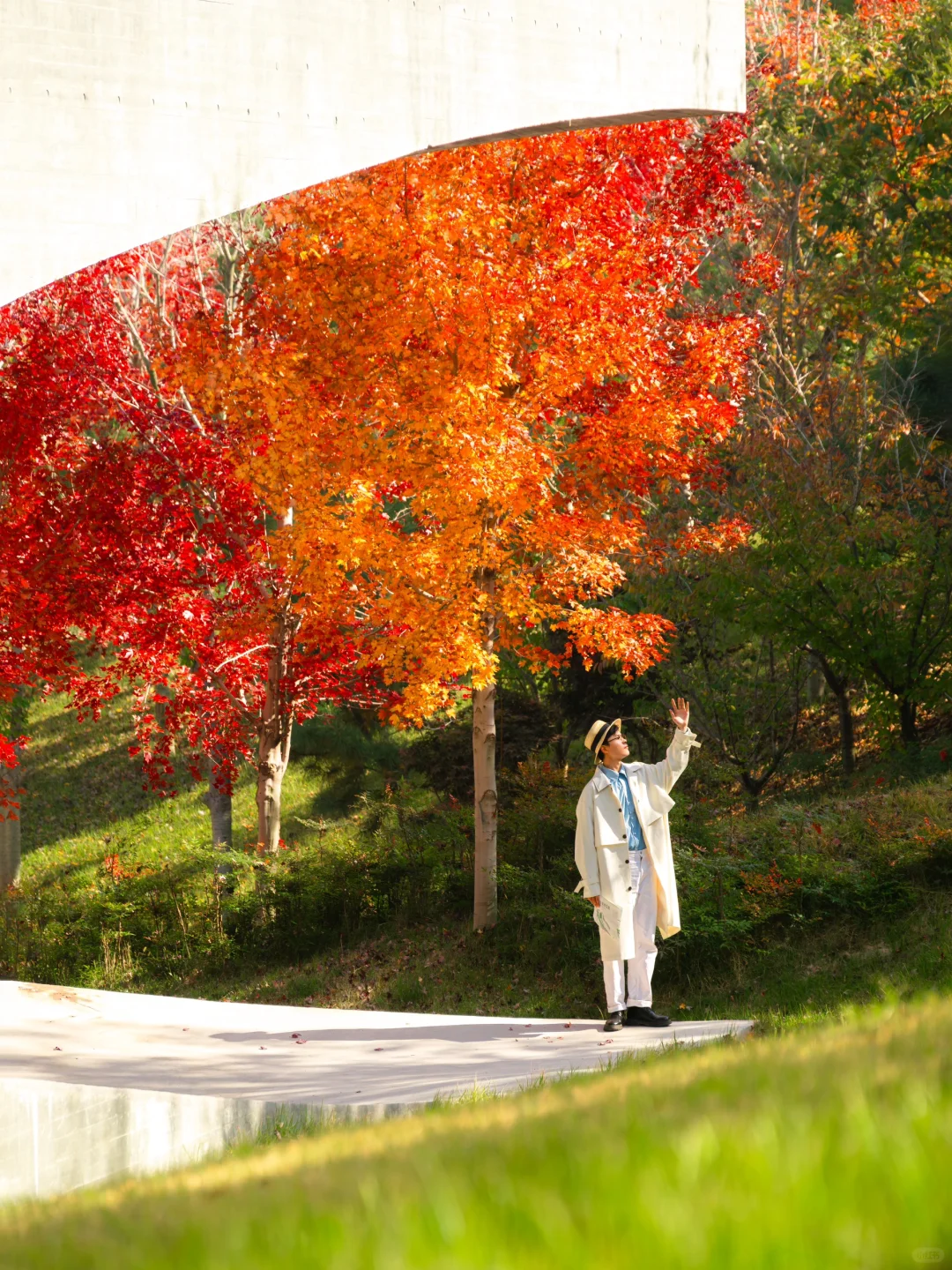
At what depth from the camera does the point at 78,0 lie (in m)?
6.50

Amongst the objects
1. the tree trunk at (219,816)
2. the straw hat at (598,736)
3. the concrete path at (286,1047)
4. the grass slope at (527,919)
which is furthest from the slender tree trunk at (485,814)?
the tree trunk at (219,816)

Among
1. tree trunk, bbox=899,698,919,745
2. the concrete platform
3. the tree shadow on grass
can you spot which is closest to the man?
the concrete platform

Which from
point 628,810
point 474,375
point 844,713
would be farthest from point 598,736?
point 844,713

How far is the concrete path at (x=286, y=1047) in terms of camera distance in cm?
648

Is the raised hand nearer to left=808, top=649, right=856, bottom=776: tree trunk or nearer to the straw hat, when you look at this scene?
the straw hat

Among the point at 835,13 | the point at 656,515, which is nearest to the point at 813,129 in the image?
the point at 835,13

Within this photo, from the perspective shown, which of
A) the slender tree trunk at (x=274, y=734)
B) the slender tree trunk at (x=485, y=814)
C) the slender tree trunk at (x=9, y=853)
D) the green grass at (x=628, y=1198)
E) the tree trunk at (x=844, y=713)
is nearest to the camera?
the green grass at (x=628, y=1198)

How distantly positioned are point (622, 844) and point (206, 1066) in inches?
108

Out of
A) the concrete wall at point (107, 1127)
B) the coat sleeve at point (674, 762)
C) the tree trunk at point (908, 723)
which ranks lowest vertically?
the concrete wall at point (107, 1127)

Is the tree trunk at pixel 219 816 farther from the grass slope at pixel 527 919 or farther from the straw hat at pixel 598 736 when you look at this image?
the straw hat at pixel 598 736

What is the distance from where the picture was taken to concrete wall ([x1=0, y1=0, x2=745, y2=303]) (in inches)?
251

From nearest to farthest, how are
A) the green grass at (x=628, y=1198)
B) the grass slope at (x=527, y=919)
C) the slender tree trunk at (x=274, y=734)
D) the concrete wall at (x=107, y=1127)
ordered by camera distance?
the green grass at (x=628, y=1198)
the concrete wall at (x=107, y=1127)
the grass slope at (x=527, y=919)
the slender tree trunk at (x=274, y=734)

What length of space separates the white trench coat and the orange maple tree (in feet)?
7.73

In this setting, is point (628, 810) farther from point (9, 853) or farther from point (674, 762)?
point (9, 853)
